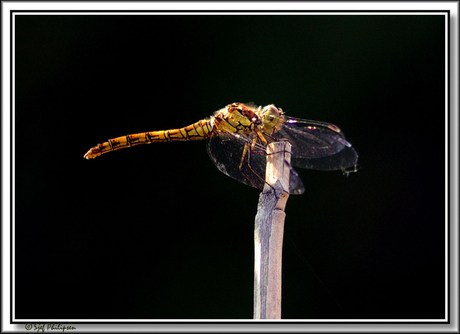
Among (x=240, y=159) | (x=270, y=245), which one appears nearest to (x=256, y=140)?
(x=240, y=159)

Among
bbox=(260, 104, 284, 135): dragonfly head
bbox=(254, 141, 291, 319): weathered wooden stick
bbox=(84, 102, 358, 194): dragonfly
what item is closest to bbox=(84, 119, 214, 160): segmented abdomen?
bbox=(84, 102, 358, 194): dragonfly

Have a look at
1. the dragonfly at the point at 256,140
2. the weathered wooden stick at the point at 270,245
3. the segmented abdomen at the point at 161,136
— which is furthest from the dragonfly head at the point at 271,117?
the weathered wooden stick at the point at 270,245

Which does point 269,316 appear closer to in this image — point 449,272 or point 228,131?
point 228,131

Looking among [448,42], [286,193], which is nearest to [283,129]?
[286,193]

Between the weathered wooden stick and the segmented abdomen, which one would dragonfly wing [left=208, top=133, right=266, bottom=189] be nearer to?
the segmented abdomen

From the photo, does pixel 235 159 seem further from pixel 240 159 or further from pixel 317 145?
pixel 317 145

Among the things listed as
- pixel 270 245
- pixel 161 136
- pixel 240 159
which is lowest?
pixel 270 245

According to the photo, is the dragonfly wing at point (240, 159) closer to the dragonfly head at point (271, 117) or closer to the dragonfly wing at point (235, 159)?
the dragonfly wing at point (235, 159)
